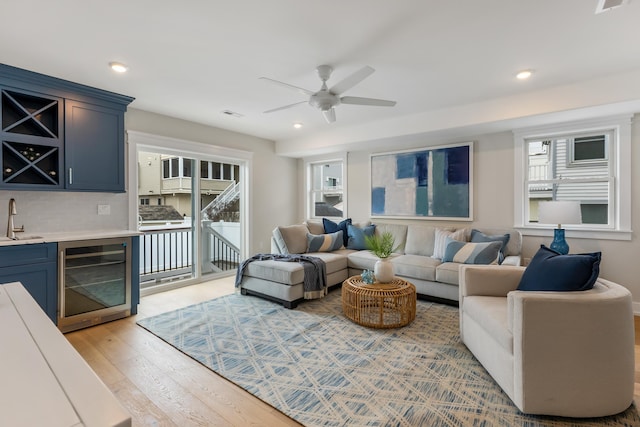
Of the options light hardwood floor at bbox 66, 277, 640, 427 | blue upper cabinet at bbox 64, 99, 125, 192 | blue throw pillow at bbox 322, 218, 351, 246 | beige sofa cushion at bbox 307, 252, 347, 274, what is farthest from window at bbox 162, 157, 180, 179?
blue throw pillow at bbox 322, 218, 351, 246

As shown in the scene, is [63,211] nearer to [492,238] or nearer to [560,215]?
[492,238]

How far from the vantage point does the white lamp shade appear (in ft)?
11.0

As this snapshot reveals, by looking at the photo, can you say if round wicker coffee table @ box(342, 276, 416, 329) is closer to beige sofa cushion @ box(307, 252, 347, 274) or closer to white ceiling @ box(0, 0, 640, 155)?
beige sofa cushion @ box(307, 252, 347, 274)

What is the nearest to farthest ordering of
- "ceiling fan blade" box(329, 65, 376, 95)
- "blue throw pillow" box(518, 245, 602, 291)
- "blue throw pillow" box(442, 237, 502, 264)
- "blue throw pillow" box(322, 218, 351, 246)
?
"blue throw pillow" box(518, 245, 602, 291)
"ceiling fan blade" box(329, 65, 376, 95)
"blue throw pillow" box(442, 237, 502, 264)
"blue throw pillow" box(322, 218, 351, 246)

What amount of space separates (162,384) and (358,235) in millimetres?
3416

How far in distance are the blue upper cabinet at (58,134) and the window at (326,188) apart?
3.49m

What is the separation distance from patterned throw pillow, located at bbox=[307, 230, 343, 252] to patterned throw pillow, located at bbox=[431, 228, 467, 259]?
1455 millimetres

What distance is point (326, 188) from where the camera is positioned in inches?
246

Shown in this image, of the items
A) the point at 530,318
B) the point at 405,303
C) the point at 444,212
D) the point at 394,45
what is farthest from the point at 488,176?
the point at 530,318

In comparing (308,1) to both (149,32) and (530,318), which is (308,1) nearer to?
(149,32)

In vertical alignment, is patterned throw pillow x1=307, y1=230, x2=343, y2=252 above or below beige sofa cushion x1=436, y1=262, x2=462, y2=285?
above

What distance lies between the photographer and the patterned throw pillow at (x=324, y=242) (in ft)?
15.6

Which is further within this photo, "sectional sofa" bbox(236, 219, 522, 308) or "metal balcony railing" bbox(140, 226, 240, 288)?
"metal balcony railing" bbox(140, 226, 240, 288)

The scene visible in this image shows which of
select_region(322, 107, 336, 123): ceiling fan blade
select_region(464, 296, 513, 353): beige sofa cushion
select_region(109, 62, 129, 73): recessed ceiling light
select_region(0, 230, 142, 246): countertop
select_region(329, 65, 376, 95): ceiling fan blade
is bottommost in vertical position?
select_region(464, 296, 513, 353): beige sofa cushion
